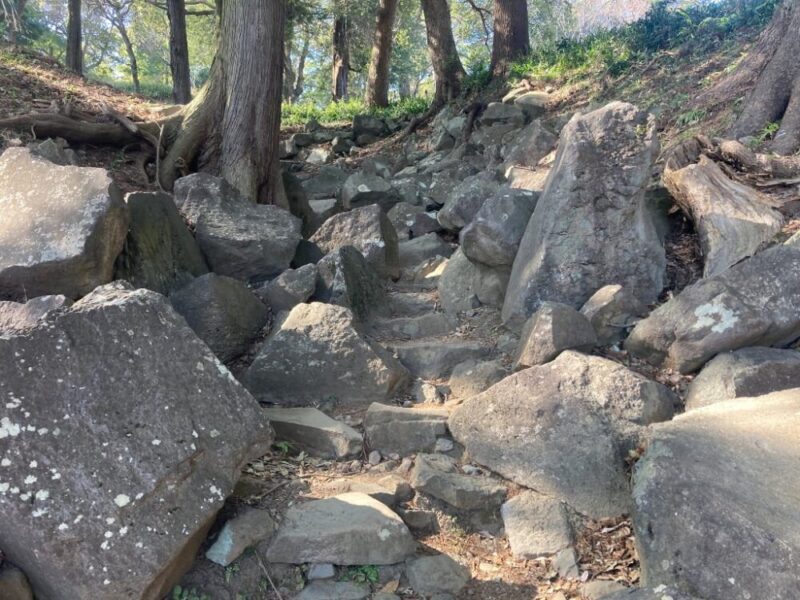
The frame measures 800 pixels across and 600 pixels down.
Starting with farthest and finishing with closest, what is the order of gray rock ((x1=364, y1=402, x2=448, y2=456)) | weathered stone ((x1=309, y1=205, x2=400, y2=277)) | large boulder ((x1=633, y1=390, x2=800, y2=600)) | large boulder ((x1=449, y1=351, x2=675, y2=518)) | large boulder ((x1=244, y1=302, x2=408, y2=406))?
weathered stone ((x1=309, y1=205, x2=400, y2=277)) < large boulder ((x1=244, y1=302, x2=408, y2=406)) < gray rock ((x1=364, y1=402, x2=448, y2=456)) < large boulder ((x1=449, y1=351, x2=675, y2=518)) < large boulder ((x1=633, y1=390, x2=800, y2=600))

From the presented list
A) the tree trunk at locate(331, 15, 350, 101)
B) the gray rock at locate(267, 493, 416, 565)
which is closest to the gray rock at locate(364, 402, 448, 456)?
the gray rock at locate(267, 493, 416, 565)

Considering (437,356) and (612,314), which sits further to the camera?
(437,356)

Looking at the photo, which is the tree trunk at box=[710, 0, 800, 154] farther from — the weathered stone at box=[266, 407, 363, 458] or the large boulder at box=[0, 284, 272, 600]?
the large boulder at box=[0, 284, 272, 600]

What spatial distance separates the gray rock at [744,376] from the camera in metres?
3.35

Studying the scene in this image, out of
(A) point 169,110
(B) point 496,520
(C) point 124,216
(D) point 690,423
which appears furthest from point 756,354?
Result: (A) point 169,110

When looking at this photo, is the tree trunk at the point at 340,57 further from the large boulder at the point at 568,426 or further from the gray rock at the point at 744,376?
the gray rock at the point at 744,376

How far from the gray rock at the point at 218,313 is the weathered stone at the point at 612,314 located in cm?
209

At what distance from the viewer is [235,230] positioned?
18.1 feet

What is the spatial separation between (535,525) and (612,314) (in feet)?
5.00

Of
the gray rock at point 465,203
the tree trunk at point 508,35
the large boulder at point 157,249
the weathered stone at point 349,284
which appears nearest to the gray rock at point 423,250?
the gray rock at point 465,203

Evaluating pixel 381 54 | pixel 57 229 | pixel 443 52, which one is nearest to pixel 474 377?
pixel 57 229

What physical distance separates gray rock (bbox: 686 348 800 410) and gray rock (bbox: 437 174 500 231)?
3322mm

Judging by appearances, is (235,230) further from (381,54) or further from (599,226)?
(381,54)

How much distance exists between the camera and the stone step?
4516 millimetres
